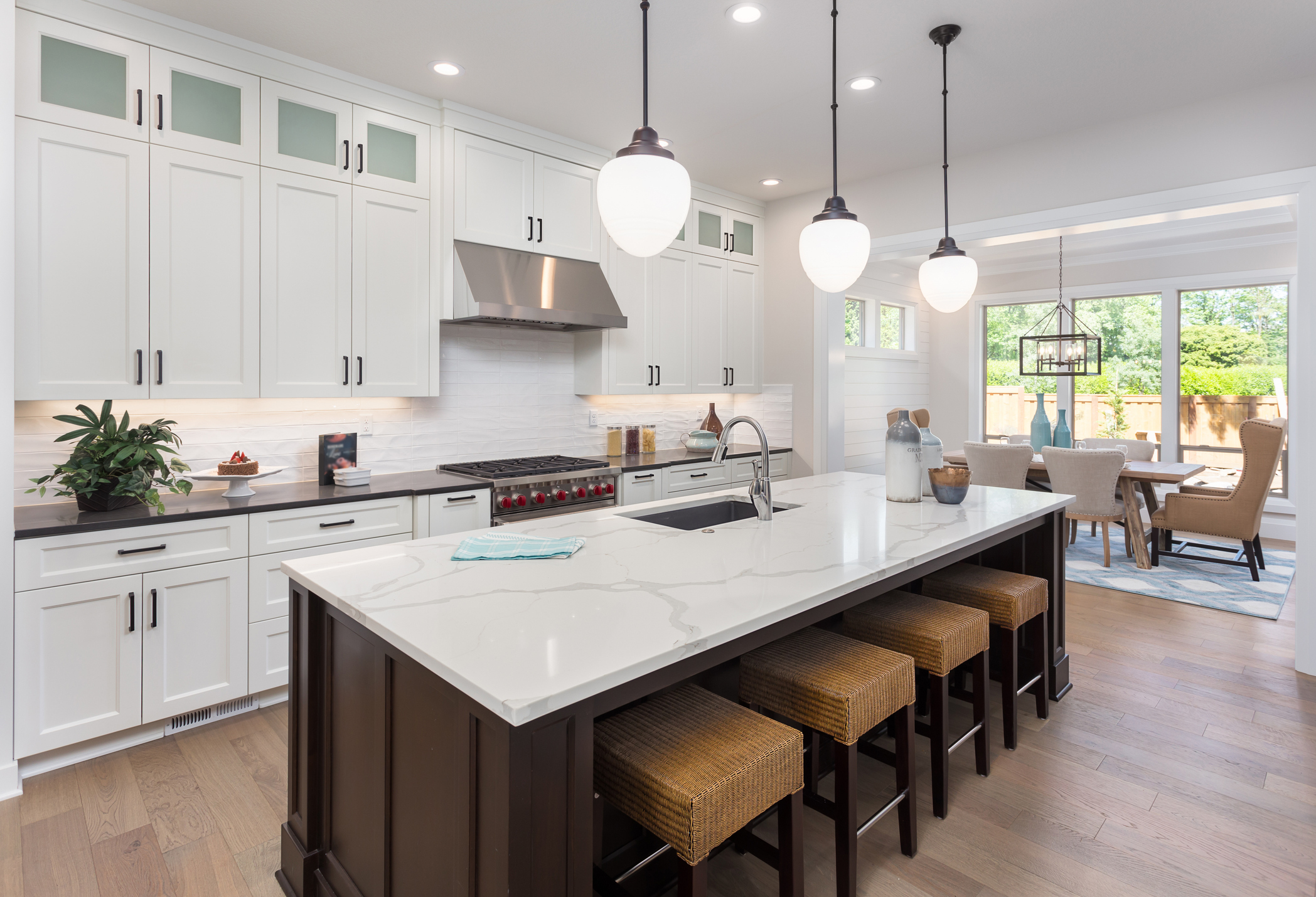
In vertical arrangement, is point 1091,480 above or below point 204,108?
below

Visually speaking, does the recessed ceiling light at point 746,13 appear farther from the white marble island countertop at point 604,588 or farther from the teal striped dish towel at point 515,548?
the teal striped dish towel at point 515,548

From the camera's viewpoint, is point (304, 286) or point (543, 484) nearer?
point (304, 286)

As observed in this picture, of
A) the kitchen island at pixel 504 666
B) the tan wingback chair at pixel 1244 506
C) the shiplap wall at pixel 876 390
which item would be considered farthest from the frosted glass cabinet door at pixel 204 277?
the tan wingback chair at pixel 1244 506

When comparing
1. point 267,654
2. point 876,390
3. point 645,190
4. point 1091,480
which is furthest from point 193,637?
point 876,390

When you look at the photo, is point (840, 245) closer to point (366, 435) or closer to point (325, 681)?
point (325, 681)

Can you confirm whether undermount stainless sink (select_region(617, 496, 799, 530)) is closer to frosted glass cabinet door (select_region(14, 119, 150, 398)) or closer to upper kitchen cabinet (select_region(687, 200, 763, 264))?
frosted glass cabinet door (select_region(14, 119, 150, 398))

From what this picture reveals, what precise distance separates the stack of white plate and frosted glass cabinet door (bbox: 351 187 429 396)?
0.36 metres

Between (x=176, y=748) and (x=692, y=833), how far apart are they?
2.27m

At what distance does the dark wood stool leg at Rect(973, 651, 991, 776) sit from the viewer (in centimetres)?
230

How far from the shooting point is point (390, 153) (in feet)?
10.9

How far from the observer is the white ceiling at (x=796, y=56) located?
265 cm

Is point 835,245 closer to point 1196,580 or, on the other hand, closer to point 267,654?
point 267,654

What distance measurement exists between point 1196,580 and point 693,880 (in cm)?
486

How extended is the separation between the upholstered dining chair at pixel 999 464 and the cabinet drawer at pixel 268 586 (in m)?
4.43
